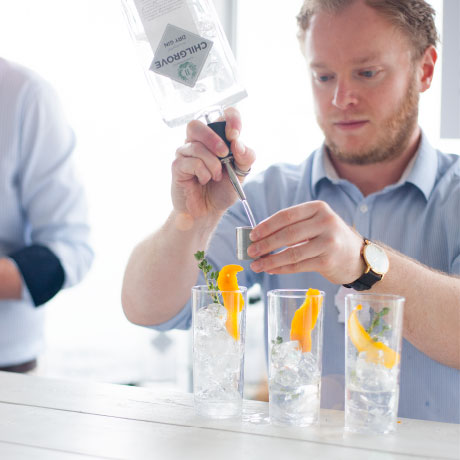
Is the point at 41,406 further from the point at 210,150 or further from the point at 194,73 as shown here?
the point at 194,73

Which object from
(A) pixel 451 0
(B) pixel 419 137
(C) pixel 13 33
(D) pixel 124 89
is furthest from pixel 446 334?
(C) pixel 13 33

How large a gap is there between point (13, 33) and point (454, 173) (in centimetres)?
264

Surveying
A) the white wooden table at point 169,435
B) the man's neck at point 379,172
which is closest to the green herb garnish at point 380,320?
the white wooden table at point 169,435

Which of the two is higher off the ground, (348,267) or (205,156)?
(205,156)

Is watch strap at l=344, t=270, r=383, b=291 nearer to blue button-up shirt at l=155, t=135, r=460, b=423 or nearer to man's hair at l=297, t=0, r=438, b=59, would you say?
blue button-up shirt at l=155, t=135, r=460, b=423

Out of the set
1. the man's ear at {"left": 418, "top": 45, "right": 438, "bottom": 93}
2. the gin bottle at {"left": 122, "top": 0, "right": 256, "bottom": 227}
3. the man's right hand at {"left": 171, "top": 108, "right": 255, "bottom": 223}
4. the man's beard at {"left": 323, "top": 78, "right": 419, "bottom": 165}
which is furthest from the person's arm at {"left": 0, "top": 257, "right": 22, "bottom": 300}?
the man's ear at {"left": 418, "top": 45, "right": 438, "bottom": 93}

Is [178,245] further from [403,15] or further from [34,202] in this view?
[403,15]

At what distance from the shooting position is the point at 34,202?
1.97 meters

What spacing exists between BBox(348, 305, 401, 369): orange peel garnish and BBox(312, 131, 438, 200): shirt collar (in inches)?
35.4

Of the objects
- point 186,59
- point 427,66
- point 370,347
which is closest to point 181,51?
point 186,59

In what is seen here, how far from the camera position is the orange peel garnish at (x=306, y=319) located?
39.4 inches

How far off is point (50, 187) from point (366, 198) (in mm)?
966

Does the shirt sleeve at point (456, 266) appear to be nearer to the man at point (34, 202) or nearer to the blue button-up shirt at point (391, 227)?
the blue button-up shirt at point (391, 227)

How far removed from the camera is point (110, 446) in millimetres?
993
